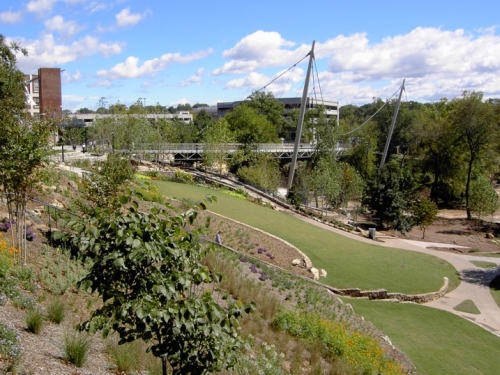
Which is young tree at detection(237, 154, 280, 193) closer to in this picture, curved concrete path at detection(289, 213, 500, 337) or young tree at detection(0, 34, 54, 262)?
curved concrete path at detection(289, 213, 500, 337)

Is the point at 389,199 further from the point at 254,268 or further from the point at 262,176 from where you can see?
the point at 254,268

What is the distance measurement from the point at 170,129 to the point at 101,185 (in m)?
47.6

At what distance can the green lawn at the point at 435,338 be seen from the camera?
1477 centimetres

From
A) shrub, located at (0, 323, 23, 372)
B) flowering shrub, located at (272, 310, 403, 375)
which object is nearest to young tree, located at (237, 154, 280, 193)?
flowering shrub, located at (272, 310, 403, 375)

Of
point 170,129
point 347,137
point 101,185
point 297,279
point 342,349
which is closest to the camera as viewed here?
point 342,349

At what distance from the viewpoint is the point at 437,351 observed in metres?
15.7

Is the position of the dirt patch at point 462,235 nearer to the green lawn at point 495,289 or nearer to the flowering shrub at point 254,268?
the green lawn at point 495,289

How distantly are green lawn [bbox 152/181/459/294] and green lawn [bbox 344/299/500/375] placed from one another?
2.14 m

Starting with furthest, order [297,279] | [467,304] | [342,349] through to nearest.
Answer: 1. [467,304]
2. [297,279]
3. [342,349]

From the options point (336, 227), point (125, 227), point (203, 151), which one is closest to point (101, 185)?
point (125, 227)

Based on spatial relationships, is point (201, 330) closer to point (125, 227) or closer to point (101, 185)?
point (125, 227)

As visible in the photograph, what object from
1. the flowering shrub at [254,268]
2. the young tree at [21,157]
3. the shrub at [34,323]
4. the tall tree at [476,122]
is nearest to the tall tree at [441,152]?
the tall tree at [476,122]

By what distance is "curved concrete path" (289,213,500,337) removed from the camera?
66.4ft

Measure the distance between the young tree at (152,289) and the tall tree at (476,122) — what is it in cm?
4482
